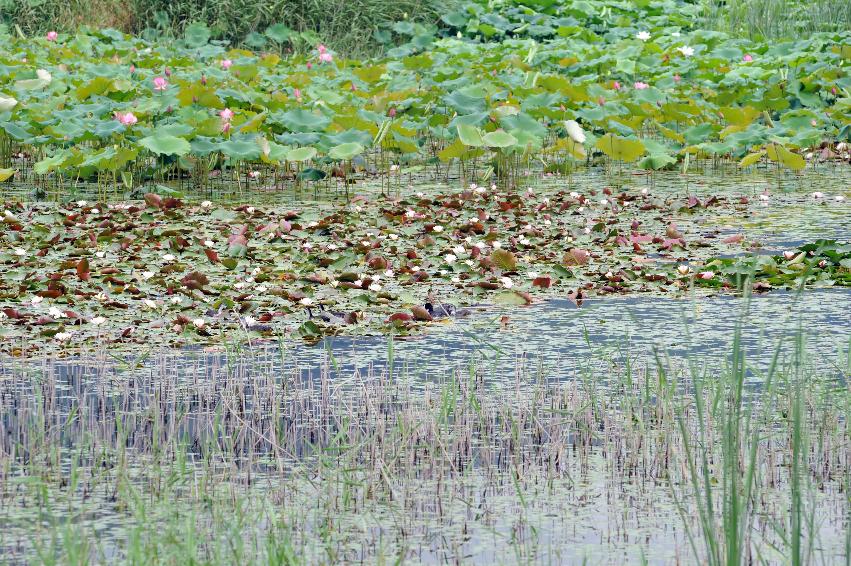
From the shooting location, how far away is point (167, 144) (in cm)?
708

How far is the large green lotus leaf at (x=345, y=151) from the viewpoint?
729 cm

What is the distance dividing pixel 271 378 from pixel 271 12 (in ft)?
33.0

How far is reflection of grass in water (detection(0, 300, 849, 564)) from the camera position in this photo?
272cm

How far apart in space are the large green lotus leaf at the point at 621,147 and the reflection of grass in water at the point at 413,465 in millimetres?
3758

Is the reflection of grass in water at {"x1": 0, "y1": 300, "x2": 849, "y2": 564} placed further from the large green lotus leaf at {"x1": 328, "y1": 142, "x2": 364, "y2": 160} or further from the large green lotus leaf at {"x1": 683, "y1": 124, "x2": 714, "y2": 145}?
the large green lotus leaf at {"x1": 683, "y1": 124, "x2": 714, "y2": 145}

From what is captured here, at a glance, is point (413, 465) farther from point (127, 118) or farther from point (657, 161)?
point (657, 161)

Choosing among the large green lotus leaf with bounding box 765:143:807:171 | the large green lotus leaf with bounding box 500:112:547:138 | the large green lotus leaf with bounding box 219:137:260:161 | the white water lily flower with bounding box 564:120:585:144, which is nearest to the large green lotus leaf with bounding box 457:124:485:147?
the large green lotus leaf with bounding box 500:112:547:138

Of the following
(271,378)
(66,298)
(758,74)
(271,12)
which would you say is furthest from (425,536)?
(271,12)

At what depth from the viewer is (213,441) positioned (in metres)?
3.31

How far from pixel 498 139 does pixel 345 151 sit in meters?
0.85

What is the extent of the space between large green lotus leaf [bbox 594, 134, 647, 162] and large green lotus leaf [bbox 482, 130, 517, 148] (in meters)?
0.62

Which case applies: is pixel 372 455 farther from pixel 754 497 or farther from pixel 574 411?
pixel 754 497

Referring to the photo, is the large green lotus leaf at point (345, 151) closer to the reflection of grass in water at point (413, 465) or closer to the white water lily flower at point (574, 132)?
the white water lily flower at point (574, 132)

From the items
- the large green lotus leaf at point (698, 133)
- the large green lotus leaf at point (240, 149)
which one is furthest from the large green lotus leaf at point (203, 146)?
the large green lotus leaf at point (698, 133)
